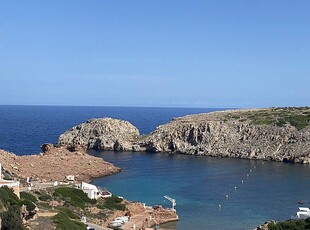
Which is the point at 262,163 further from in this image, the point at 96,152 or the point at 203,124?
the point at 96,152

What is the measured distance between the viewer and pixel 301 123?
382 feet

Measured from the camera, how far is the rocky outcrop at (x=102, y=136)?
125 metres

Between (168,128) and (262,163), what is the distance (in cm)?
3472

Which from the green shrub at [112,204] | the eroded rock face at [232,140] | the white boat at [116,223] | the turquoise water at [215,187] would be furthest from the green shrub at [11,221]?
the eroded rock face at [232,140]

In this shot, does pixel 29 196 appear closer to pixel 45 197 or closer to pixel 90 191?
pixel 45 197

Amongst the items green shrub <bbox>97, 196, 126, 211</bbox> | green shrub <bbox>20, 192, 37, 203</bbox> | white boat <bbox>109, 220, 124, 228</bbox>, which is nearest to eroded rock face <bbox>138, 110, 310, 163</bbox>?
green shrub <bbox>97, 196, 126, 211</bbox>

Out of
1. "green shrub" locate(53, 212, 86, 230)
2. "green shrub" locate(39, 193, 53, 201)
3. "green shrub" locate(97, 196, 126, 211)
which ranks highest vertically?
"green shrub" locate(53, 212, 86, 230)

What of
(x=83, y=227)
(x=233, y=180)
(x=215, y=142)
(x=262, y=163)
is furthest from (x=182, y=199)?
→ (x=215, y=142)

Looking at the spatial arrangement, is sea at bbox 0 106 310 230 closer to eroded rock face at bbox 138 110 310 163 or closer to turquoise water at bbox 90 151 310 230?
turquoise water at bbox 90 151 310 230

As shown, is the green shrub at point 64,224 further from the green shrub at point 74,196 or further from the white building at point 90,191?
the white building at point 90,191

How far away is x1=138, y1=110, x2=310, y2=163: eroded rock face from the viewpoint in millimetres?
107269

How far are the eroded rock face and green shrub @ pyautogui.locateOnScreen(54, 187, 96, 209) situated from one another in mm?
63032

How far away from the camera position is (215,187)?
228 ft

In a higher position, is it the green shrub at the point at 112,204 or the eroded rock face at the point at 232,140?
the eroded rock face at the point at 232,140
